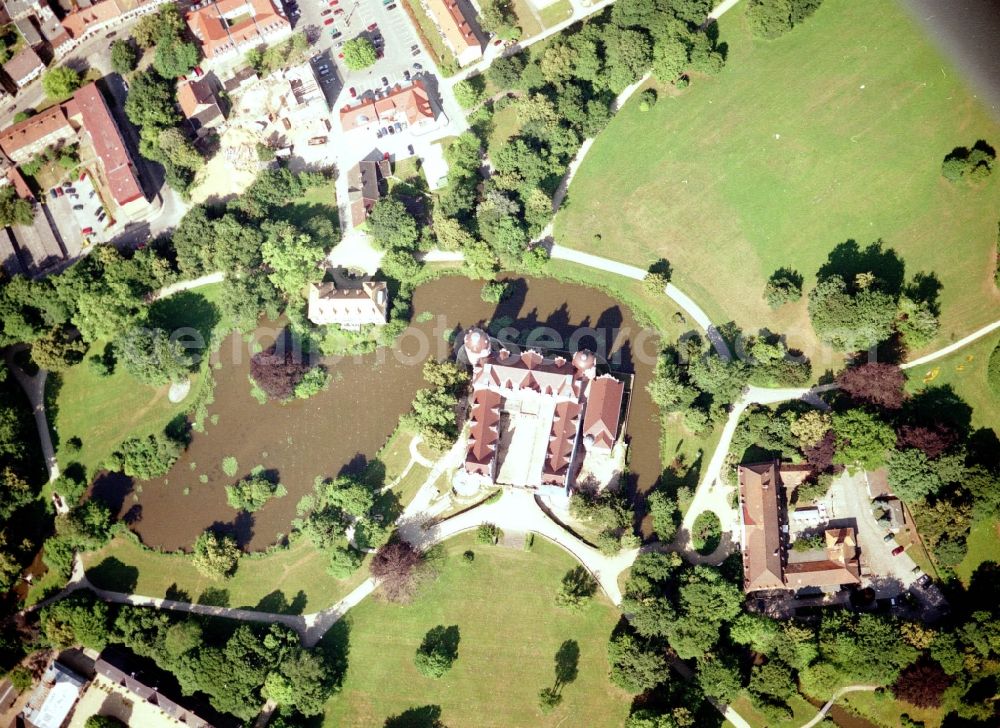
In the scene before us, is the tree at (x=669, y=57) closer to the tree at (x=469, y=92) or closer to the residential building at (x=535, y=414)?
the tree at (x=469, y=92)

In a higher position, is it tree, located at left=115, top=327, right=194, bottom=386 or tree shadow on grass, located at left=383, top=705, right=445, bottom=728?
tree, located at left=115, top=327, right=194, bottom=386

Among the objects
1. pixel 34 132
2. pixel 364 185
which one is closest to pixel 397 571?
pixel 364 185

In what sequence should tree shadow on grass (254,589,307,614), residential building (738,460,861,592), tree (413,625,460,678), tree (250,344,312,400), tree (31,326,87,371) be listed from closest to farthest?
1. residential building (738,460,861,592)
2. tree (413,625,460,678)
3. tree shadow on grass (254,589,307,614)
4. tree (250,344,312,400)
5. tree (31,326,87,371)

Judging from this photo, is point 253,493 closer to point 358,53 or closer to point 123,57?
point 358,53

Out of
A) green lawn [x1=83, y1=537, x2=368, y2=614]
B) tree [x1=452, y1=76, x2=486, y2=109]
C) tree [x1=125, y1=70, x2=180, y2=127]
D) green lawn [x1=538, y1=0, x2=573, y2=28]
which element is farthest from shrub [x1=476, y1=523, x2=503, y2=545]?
tree [x1=125, y1=70, x2=180, y2=127]

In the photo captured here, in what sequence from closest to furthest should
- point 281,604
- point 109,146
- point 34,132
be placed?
point 281,604
point 109,146
point 34,132

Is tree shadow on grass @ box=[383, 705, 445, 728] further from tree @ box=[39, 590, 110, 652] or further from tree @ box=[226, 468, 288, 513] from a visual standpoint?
tree @ box=[39, 590, 110, 652]

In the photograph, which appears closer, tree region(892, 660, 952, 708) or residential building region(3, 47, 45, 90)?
tree region(892, 660, 952, 708)
